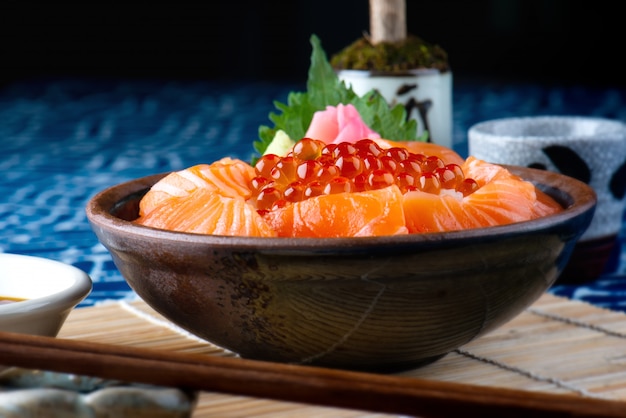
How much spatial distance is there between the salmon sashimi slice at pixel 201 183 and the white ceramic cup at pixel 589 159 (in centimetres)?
55

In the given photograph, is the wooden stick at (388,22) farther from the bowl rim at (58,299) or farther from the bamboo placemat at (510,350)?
the bowl rim at (58,299)

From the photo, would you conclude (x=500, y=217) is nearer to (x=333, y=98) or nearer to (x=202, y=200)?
(x=202, y=200)

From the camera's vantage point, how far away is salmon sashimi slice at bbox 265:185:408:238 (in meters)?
0.74

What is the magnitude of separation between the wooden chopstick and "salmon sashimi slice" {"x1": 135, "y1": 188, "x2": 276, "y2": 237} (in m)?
0.15

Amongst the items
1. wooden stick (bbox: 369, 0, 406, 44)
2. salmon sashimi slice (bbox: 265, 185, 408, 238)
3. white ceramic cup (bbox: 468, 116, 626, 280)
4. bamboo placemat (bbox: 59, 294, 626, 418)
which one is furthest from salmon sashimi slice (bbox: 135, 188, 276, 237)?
wooden stick (bbox: 369, 0, 406, 44)

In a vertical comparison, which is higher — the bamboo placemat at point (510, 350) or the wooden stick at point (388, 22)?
the wooden stick at point (388, 22)

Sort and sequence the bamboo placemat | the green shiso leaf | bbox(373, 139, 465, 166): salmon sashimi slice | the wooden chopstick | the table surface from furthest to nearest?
the table surface < the green shiso leaf < bbox(373, 139, 465, 166): salmon sashimi slice < the bamboo placemat < the wooden chopstick

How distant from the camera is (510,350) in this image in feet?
3.03

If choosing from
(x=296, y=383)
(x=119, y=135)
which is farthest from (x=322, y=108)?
(x=119, y=135)

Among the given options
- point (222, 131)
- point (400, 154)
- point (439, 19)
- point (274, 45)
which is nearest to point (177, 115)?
point (222, 131)

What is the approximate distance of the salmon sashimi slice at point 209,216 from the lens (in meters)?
0.76

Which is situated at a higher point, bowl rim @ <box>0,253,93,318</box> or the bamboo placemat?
bowl rim @ <box>0,253,93,318</box>

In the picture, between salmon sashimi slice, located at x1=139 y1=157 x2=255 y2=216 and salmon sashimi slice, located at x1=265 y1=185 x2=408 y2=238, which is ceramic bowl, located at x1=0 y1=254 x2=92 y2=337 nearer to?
salmon sashimi slice, located at x1=139 y1=157 x2=255 y2=216

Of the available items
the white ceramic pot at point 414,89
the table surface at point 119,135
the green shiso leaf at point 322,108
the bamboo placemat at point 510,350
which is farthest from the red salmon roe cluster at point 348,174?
the white ceramic pot at point 414,89
